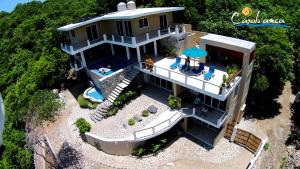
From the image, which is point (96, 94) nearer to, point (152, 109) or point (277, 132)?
point (152, 109)

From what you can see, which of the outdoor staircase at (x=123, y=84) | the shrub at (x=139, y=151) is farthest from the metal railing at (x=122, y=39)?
the shrub at (x=139, y=151)

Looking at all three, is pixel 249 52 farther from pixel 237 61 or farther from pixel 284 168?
Result: pixel 284 168

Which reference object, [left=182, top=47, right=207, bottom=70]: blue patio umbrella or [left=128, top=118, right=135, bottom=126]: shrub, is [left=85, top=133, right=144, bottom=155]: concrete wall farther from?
[left=182, top=47, right=207, bottom=70]: blue patio umbrella

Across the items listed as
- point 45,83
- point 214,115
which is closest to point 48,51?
point 45,83

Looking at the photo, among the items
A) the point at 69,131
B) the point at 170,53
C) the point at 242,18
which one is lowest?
the point at 69,131

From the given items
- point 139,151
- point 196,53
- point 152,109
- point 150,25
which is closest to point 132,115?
point 152,109

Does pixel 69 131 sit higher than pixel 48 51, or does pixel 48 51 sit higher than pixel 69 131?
pixel 48 51

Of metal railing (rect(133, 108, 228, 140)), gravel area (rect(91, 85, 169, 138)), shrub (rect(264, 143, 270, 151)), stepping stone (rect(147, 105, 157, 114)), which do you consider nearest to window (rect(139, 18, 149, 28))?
gravel area (rect(91, 85, 169, 138))
